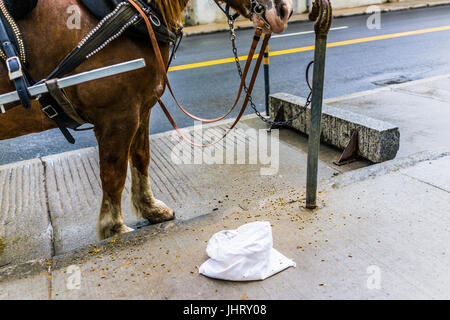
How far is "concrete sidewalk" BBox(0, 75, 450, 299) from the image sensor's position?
8.18ft

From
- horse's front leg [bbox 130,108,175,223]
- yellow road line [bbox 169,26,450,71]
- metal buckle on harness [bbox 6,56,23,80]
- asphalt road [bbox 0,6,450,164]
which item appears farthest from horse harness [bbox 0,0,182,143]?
yellow road line [bbox 169,26,450,71]

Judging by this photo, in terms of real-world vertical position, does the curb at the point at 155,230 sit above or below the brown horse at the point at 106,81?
below

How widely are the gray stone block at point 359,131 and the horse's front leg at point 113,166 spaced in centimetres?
268

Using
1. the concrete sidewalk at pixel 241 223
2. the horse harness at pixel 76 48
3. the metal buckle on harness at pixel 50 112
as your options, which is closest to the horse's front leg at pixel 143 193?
the concrete sidewalk at pixel 241 223

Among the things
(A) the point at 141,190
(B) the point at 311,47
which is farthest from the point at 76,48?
(B) the point at 311,47

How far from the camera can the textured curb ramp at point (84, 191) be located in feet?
11.9

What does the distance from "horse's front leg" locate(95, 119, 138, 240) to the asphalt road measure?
2911mm

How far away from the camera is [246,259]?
2.51m

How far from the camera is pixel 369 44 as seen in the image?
11414 millimetres

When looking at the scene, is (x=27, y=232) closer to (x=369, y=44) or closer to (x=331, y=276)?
(x=331, y=276)

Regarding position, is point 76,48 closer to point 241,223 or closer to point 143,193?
point 143,193

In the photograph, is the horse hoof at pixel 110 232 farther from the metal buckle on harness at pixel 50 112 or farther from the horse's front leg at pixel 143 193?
the metal buckle on harness at pixel 50 112

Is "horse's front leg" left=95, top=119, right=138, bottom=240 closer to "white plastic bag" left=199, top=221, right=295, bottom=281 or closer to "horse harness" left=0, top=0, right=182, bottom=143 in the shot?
"horse harness" left=0, top=0, right=182, bottom=143
